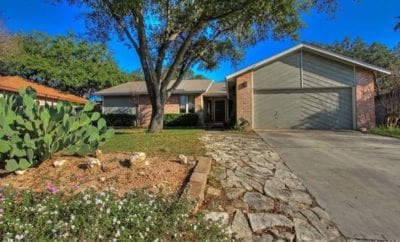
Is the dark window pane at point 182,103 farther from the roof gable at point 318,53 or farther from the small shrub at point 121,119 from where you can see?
the roof gable at point 318,53

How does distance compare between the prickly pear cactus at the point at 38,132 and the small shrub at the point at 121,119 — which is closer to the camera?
the prickly pear cactus at the point at 38,132

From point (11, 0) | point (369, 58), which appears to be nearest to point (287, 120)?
point (11, 0)

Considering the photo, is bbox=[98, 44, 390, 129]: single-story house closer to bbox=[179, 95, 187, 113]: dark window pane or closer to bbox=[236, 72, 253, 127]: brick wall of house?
bbox=[236, 72, 253, 127]: brick wall of house

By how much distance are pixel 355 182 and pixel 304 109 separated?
11.2 meters

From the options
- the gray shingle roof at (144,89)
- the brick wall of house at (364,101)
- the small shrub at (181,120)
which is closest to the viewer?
the brick wall of house at (364,101)

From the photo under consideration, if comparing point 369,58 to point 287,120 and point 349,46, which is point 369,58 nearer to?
point 349,46

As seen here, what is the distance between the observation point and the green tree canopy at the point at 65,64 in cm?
3033

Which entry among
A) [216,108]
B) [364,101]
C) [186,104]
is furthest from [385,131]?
[216,108]

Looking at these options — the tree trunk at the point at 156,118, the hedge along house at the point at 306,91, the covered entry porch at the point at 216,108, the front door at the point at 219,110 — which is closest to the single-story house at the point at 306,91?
the hedge along house at the point at 306,91

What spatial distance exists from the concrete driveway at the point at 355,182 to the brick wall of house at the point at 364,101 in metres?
6.12

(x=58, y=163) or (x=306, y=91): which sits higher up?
(x=306, y=91)

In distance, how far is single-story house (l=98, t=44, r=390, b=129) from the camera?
1583cm

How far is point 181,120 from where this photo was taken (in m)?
22.6

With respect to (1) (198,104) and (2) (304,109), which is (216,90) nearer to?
(1) (198,104)
